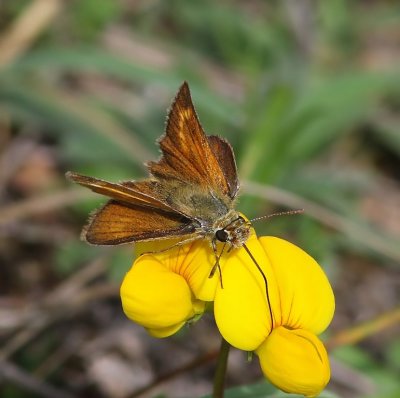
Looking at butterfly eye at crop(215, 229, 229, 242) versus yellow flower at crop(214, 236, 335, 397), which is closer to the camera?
yellow flower at crop(214, 236, 335, 397)

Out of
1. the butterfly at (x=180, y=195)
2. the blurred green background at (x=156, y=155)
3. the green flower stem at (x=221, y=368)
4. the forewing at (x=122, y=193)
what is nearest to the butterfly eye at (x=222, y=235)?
the butterfly at (x=180, y=195)

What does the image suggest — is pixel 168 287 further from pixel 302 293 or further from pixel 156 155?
pixel 156 155

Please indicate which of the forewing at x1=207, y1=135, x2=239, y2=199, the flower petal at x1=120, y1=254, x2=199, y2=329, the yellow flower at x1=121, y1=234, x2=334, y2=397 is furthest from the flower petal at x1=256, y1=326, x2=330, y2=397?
the forewing at x1=207, y1=135, x2=239, y2=199

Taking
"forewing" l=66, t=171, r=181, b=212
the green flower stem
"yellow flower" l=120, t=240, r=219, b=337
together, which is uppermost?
"forewing" l=66, t=171, r=181, b=212

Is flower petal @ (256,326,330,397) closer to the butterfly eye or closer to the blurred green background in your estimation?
the butterfly eye

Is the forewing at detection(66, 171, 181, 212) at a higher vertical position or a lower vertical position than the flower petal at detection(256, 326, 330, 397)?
higher

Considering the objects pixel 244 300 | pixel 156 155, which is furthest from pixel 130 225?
pixel 156 155

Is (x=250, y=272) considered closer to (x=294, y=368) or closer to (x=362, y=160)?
(x=294, y=368)

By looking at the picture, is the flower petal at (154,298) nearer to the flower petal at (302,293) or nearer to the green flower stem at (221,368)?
the green flower stem at (221,368)
